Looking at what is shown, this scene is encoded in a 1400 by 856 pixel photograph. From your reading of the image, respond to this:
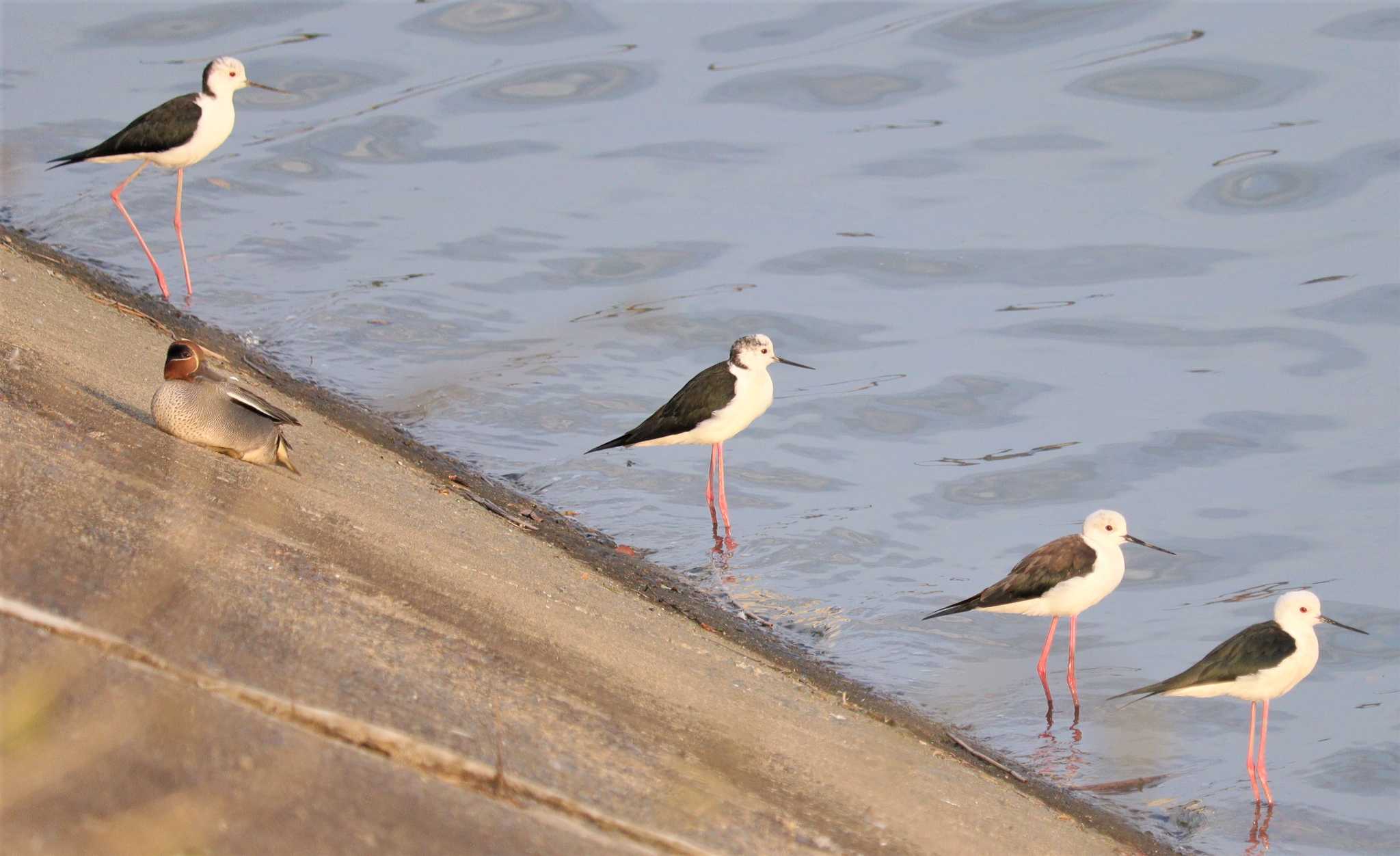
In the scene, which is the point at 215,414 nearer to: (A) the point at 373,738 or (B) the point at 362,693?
(B) the point at 362,693

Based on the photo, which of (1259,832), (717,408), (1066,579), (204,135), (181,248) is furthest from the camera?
(204,135)

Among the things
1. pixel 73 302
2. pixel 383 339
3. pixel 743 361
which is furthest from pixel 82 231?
pixel 743 361

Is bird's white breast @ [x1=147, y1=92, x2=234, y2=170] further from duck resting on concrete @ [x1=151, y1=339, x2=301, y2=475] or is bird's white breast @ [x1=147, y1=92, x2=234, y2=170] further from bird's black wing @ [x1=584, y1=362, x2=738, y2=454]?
duck resting on concrete @ [x1=151, y1=339, x2=301, y2=475]

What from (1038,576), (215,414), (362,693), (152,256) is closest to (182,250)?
(152,256)

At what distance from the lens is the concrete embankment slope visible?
3.28m

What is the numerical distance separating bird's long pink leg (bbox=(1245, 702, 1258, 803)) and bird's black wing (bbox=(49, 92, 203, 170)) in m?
7.77

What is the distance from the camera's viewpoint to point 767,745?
4.59m

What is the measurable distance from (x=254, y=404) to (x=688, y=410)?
3323 millimetres

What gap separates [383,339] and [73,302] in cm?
341

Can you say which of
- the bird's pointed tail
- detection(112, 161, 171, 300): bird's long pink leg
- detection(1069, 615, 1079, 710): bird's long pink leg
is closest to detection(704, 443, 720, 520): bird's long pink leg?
detection(1069, 615, 1079, 710): bird's long pink leg

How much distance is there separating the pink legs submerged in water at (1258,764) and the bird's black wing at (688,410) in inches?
124

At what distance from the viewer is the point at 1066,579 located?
7273 millimetres

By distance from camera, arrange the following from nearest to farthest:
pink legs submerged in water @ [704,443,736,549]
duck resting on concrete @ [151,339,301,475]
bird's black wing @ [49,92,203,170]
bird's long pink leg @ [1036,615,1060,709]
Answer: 1. duck resting on concrete @ [151,339,301,475]
2. bird's long pink leg @ [1036,615,1060,709]
3. pink legs submerged in water @ [704,443,736,549]
4. bird's black wing @ [49,92,203,170]

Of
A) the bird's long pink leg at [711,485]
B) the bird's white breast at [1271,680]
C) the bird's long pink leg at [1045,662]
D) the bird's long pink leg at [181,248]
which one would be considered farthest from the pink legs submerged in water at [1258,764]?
the bird's long pink leg at [181,248]
